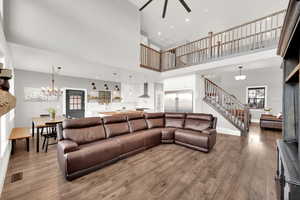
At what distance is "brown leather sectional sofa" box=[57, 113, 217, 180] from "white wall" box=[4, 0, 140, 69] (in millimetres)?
2041

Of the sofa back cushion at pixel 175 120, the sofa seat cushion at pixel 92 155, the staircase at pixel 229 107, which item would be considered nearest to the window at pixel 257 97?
the staircase at pixel 229 107

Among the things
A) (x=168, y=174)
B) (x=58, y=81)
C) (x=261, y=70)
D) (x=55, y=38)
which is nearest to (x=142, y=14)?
(x=55, y=38)

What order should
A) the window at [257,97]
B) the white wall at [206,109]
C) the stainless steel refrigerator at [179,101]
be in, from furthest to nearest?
1. the window at [257,97]
2. the stainless steel refrigerator at [179,101]
3. the white wall at [206,109]

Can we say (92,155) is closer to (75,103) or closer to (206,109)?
(75,103)

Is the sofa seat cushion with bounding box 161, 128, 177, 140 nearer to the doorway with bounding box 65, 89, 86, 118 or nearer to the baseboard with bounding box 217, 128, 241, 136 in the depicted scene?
the baseboard with bounding box 217, 128, 241, 136

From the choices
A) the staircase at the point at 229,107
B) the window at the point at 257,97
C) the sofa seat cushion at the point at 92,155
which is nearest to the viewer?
the sofa seat cushion at the point at 92,155

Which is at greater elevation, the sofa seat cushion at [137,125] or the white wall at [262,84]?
the white wall at [262,84]

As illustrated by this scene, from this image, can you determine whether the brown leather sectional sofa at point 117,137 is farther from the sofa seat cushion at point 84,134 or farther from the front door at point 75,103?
the front door at point 75,103

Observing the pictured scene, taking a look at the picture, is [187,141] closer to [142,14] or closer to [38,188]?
[38,188]

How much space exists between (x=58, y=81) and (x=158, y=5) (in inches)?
→ 217

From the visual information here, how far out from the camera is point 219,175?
228 centimetres

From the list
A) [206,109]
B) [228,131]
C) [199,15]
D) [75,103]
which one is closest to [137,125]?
[206,109]

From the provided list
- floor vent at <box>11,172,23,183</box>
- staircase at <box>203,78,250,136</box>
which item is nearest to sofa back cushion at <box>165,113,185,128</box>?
staircase at <box>203,78,250,136</box>

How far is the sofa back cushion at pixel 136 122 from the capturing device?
377 cm
